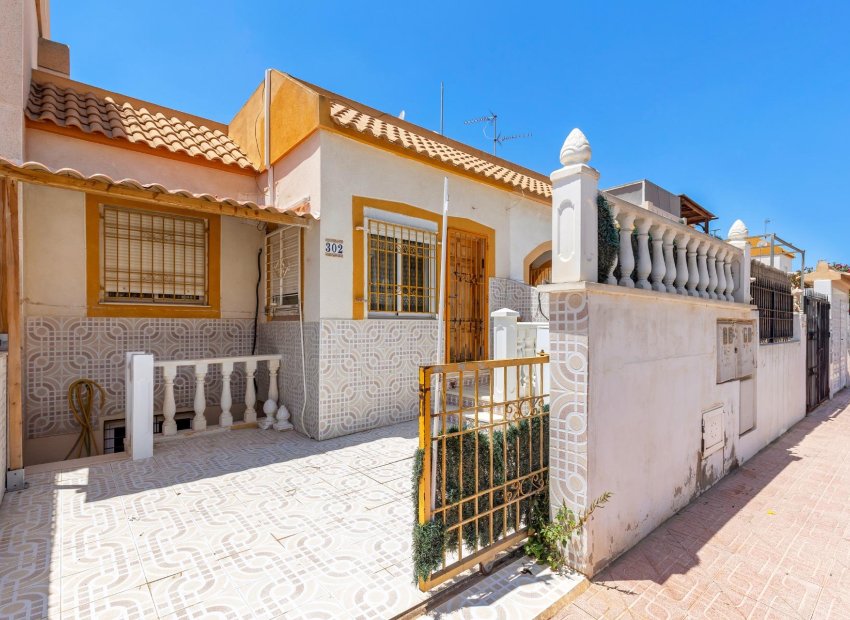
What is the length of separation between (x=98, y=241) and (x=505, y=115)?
10.8 meters

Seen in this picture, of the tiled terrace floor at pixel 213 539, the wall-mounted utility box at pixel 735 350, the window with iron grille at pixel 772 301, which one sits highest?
the window with iron grille at pixel 772 301

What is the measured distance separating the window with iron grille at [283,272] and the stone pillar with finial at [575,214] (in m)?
3.98

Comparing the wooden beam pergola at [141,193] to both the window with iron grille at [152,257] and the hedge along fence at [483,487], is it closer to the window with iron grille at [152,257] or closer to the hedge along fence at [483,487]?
the window with iron grille at [152,257]

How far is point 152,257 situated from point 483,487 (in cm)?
594

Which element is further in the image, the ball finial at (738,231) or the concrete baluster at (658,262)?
the ball finial at (738,231)

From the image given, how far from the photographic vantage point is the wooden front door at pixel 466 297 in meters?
6.99

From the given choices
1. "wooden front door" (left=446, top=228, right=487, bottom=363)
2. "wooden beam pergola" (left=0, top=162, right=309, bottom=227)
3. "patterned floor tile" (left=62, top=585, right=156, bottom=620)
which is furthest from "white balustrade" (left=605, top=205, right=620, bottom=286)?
"wooden front door" (left=446, top=228, right=487, bottom=363)

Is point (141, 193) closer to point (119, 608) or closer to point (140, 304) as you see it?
point (140, 304)

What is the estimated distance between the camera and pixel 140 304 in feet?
19.0

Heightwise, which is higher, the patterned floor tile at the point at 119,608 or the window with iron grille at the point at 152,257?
the window with iron grille at the point at 152,257

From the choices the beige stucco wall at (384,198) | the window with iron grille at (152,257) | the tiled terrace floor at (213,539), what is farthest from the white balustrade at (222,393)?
the beige stucco wall at (384,198)

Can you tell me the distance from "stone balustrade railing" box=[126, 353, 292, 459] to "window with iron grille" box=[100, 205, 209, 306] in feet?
3.96

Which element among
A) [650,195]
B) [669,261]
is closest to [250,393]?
[669,261]

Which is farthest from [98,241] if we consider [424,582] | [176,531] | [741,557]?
[741,557]
